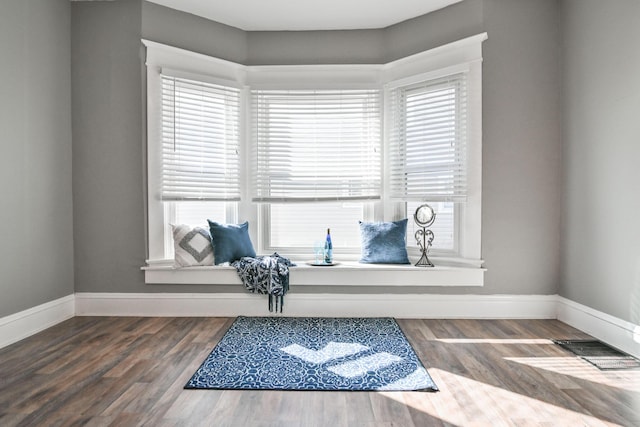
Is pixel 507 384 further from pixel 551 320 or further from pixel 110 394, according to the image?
pixel 110 394

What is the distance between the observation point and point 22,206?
11.1 ft

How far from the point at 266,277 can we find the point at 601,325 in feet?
9.01

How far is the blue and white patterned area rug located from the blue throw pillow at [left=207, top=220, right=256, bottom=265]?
0.63 m

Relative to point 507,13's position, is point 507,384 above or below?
below

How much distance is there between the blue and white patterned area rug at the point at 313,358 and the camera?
2.47 meters

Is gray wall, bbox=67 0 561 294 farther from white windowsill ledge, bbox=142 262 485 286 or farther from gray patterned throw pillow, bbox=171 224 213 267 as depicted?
gray patterned throw pillow, bbox=171 224 213 267

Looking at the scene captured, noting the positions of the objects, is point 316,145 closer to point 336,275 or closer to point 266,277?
point 336,275

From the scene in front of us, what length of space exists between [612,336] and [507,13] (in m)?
2.87

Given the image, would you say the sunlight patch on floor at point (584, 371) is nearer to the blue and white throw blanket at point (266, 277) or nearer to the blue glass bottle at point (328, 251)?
the blue glass bottle at point (328, 251)

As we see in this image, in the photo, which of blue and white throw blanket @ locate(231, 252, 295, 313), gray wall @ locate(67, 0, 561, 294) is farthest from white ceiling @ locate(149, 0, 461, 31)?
blue and white throw blanket @ locate(231, 252, 295, 313)

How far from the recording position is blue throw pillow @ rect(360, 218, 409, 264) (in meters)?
4.13

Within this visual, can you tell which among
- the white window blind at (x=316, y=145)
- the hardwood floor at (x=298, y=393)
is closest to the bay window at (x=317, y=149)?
the white window blind at (x=316, y=145)

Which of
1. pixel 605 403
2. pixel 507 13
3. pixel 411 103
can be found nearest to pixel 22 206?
pixel 411 103

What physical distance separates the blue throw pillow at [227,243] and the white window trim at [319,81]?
18cm
